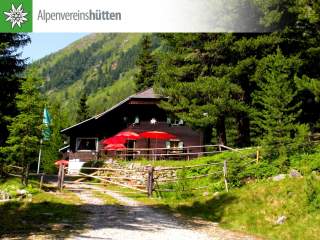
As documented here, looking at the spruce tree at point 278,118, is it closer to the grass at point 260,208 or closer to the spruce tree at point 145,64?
the grass at point 260,208

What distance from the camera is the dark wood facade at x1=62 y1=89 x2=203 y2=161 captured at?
45.7 m

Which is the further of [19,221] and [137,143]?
[137,143]

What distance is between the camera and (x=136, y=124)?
46.6 meters

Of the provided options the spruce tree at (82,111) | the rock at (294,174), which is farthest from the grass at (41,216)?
the spruce tree at (82,111)

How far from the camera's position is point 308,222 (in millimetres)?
17703

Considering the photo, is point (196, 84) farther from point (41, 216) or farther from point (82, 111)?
point (82, 111)

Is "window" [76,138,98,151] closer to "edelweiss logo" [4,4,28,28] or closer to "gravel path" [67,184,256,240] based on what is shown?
"gravel path" [67,184,256,240]

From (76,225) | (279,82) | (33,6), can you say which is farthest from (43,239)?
(279,82)

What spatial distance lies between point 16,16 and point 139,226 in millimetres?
8664

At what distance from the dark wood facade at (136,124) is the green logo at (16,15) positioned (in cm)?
2973

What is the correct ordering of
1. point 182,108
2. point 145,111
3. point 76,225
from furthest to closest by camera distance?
point 145,111
point 182,108
point 76,225

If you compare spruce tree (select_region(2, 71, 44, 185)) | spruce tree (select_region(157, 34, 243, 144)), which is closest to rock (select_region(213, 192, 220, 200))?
spruce tree (select_region(157, 34, 243, 144))

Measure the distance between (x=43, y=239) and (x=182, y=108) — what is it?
22.5m

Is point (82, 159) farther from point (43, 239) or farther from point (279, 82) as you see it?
point (43, 239)
